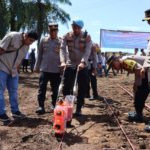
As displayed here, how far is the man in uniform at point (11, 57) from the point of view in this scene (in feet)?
32.3

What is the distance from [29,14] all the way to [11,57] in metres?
32.7

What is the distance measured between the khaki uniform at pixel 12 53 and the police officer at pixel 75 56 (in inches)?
34.8

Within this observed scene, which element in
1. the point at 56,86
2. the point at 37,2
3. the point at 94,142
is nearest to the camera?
the point at 94,142

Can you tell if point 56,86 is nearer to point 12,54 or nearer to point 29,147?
point 12,54

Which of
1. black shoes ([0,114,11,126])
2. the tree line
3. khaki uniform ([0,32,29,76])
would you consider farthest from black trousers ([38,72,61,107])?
the tree line

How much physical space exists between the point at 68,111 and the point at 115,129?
120cm

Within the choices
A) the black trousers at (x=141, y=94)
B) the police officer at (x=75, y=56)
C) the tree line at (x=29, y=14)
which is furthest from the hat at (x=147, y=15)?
the tree line at (x=29, y=14)

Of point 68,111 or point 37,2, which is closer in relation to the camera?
point 68,111

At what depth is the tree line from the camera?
3344 cm

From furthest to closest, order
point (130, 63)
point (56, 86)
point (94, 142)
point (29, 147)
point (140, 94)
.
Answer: point (56, 86)
point (140, 94)
point (130, 63)
point (94, 142)
point (29, 147)

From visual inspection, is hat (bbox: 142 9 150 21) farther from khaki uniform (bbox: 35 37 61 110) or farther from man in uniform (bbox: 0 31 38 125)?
khaki uniform (bbox: 35 37 61 110)

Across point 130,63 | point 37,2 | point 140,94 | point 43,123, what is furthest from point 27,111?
point 37,2

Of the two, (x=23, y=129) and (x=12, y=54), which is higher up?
(x=12, y=54)

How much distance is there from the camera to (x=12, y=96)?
10.5m
